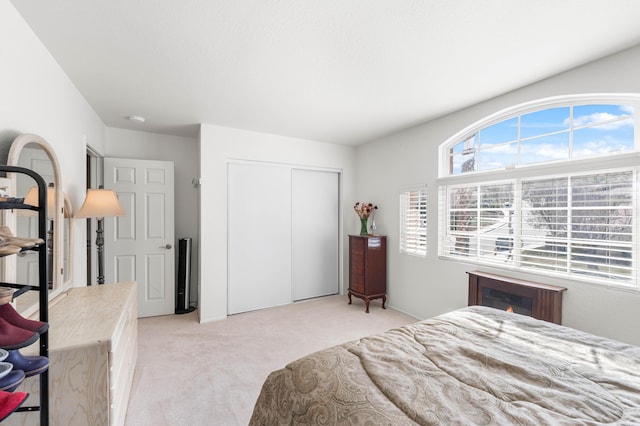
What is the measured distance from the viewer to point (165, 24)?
66.9 inches

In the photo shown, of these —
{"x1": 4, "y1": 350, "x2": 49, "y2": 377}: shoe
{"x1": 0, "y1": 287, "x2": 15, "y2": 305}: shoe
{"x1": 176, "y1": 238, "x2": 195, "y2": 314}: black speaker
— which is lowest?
{"x1": 176, "y1": 238, "x2": 195, "y2": 314}: black speaker

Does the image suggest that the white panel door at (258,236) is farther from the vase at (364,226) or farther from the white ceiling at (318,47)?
the white ceiling at (318,47)

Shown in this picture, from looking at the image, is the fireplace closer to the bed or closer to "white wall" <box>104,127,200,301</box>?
the bed

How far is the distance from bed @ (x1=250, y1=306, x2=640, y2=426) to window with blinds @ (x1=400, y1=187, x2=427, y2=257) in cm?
208

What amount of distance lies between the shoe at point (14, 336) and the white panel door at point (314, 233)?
10.9 ft

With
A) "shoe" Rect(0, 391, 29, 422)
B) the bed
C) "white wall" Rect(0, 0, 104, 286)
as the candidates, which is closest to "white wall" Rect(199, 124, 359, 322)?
"white wall" Rect(0, 0, 104, 286)

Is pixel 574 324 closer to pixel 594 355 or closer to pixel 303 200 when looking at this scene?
pixel 594 355

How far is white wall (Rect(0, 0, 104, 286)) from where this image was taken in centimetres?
149

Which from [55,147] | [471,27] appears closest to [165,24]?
[55,147]

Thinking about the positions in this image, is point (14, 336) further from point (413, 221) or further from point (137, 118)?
point (413, 221)

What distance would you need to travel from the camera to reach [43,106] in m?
1.89

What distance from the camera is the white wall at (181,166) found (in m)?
3.92

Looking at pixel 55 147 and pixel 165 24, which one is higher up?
pixel 165 24

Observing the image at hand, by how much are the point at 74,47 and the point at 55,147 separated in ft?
2.32
